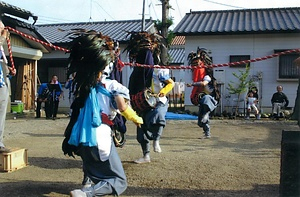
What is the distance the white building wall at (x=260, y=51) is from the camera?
581 inches

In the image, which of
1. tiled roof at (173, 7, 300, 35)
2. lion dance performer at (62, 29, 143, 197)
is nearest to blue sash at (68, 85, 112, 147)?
lion dance performer at (62, 29, 143, 197)

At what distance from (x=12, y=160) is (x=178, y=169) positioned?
2351mm

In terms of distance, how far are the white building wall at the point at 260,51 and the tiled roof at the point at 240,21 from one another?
0.33 meters

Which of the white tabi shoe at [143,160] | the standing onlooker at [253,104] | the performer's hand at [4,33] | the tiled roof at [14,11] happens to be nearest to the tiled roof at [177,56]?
the standing onlooker at [253,104]

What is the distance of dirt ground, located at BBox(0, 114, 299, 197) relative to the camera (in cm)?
453

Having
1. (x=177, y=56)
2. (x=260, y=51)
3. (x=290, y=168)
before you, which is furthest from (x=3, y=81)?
(x=177, y=56)

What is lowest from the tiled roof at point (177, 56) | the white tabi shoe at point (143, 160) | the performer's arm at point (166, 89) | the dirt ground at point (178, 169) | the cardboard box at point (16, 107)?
the dirt ground at point (178, 169)

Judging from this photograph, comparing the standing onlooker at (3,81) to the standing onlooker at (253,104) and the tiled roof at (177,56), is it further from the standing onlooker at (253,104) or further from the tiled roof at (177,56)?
the tiled roof at (177,56)

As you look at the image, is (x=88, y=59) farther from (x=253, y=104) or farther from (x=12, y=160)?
(x=253, y=104)

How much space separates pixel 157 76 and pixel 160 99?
13.9 inches

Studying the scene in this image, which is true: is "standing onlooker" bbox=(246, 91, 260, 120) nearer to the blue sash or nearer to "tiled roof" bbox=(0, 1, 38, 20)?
Result: "tiled roof" bbox=(0, 1, 38, 20)

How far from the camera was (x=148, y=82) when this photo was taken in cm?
571

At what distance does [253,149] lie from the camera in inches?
282

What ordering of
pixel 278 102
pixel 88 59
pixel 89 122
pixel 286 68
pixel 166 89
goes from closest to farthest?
pixel 89 122
pixel 88 59
pixel 166 89
pixel 278 102
pixel 286 68
